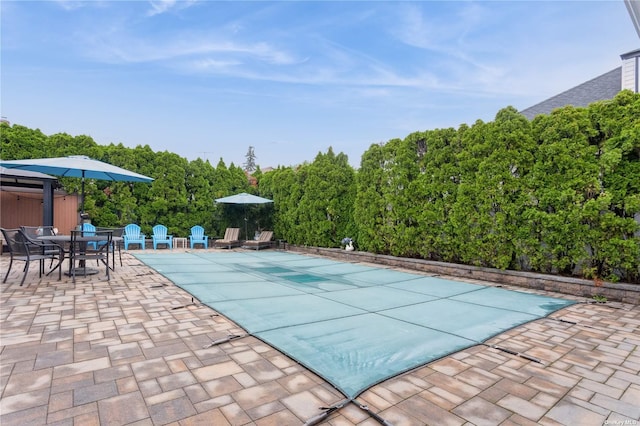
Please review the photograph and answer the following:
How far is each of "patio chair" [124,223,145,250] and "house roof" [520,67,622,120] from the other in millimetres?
11982

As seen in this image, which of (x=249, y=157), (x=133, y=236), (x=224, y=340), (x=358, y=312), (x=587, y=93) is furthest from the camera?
(x=249, y=157)

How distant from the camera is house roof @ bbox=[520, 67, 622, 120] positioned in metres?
8.22

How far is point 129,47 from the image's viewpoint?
32.7 feet

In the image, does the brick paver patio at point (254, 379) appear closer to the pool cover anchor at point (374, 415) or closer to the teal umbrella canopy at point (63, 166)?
the pool cover anchor at point (374, 415)

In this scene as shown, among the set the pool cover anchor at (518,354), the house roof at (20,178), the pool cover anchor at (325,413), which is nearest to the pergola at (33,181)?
the house roof at (20,178)

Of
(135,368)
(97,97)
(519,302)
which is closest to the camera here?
(135,368)

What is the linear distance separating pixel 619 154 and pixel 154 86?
13261 mm

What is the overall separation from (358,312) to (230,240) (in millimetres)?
8725

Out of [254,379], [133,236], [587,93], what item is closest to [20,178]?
[133,236]

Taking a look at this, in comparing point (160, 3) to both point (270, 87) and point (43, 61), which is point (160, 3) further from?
point (270, 87)

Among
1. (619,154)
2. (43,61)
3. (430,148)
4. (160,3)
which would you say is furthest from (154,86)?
(619,154)

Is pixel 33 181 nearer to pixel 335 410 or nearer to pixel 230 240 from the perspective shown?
pixel 230 240

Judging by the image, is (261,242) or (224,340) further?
(261,242)

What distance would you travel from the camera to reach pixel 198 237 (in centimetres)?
1185
